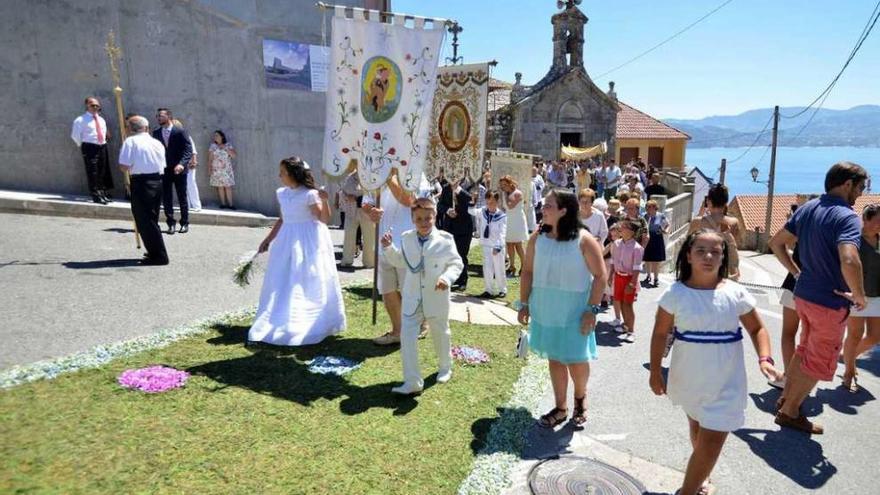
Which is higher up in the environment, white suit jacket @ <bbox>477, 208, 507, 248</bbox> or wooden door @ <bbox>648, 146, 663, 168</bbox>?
wooden door @ <bbox>648, 146, 663, 168</bbox>

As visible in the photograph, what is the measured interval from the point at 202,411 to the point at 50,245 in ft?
20.3

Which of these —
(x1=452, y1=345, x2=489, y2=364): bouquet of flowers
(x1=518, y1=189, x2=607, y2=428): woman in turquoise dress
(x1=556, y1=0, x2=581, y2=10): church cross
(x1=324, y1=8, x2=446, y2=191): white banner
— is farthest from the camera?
(x1=556, y1=0, x2=581, y2=10): church cross

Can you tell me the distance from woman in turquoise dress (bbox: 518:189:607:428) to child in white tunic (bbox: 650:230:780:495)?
0.83m

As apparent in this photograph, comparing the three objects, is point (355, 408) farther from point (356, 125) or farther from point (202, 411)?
point (356, 125)

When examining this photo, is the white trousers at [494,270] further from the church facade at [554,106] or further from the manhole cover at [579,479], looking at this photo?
the church facade at [554,106]

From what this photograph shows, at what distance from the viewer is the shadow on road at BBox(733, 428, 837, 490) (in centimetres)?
390

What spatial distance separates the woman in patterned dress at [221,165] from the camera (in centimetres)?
1241

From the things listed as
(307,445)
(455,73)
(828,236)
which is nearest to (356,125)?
(455,73)

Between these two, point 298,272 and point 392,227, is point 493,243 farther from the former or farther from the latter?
point 298,272

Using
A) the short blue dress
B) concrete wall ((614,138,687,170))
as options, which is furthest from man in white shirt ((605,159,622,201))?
concrete wall ((614,138,687,170))

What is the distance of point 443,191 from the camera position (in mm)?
9297

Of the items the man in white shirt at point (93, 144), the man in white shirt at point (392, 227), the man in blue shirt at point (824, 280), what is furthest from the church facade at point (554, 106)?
the man in blue shirt at point (824, 280)

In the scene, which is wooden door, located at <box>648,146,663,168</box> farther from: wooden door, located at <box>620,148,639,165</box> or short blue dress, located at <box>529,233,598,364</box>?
short blue dress, located at <box>529,233,598,364</box>

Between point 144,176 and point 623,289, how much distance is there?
22.3ft
